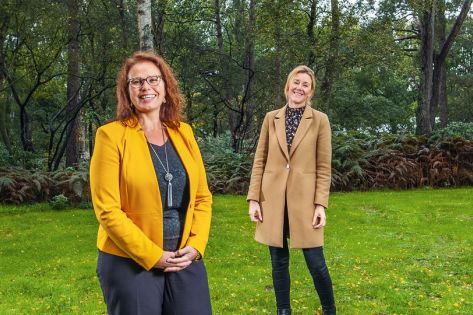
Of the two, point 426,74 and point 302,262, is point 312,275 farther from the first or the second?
point 426,74

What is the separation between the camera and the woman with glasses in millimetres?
2377

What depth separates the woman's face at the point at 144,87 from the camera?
2572mm

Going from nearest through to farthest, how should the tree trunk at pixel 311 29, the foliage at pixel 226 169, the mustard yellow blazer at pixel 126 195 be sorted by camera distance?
1. the mustard yellow blazer at pixel 126 195
2. the foliage at pixel 226 169
3. the tree trunk at pixel 311 29

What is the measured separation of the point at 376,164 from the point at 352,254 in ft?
20.8

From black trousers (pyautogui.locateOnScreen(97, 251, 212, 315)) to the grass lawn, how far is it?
241 cm

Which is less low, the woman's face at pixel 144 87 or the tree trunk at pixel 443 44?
the tree trunk at pixel 443 44

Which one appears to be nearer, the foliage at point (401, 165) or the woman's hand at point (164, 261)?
the woman's hand at point (164, 261)

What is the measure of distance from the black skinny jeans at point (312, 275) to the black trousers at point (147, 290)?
1612mm

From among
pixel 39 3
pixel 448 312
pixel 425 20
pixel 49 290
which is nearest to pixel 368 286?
pixel 448 312

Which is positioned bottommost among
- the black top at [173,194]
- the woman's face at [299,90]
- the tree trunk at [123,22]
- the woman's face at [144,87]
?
the black top at [173,194]

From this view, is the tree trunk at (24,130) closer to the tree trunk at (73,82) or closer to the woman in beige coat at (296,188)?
the tree trunk at (73,82)

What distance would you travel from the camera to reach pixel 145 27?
779 centimetres

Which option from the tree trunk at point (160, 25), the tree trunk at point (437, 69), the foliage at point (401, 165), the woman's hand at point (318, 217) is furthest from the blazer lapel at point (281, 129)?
the tree trunk at point (437, 69)

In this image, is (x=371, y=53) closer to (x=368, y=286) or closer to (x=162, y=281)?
(x=368, y=286)
